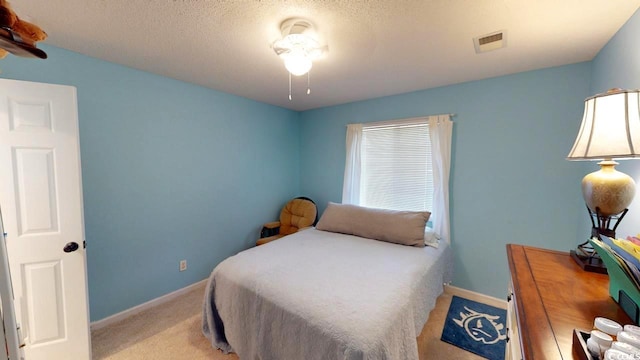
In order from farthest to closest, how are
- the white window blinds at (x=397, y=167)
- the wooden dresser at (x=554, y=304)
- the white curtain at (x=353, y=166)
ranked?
the white curtain at (x=353, y=166), the white window blinds at (x=397, y=167), the wooden dresser at (x=554, y=304)

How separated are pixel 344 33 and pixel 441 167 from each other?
176 cm

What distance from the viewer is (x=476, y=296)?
2584 millimetres

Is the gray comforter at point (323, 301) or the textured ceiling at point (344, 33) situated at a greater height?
the textured ceiling at point (344, 33)

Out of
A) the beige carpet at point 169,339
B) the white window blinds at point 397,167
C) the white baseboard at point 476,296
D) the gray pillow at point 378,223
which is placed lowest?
the beige carpet at point 169,339

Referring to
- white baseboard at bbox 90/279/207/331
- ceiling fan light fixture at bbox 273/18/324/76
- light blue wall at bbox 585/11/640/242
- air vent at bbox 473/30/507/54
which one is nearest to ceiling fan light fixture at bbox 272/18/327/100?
ceiling fan light fixture at bbox 273/18/324/76

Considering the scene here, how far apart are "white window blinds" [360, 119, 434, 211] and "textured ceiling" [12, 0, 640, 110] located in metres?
0.70

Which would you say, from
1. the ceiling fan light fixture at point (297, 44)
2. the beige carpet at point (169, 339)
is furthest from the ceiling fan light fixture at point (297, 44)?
the beige carpet at point (169, 339)

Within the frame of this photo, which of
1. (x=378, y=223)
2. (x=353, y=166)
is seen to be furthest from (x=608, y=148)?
(x=353, y=166)

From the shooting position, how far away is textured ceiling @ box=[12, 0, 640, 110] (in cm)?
138

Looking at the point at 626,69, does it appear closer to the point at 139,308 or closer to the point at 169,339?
the point at 169,339

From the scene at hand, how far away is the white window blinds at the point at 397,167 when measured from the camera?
9.36 feet

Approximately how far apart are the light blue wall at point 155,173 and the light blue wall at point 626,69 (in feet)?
10.6

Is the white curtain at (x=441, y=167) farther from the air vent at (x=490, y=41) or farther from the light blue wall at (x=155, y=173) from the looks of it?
the light blue wall at (x=155, y=173)

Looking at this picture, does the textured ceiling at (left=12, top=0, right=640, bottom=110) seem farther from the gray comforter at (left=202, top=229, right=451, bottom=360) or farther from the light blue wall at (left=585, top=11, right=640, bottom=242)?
the gray comforter at (left=202, top=229, right=451, bottom=360)
